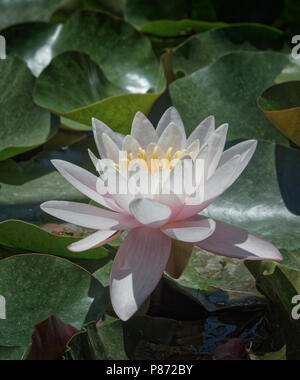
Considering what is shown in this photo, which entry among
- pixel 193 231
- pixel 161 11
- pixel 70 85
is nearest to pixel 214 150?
pixel 193 231

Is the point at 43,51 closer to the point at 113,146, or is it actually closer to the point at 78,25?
the point at 78,25

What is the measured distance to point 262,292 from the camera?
1.19 meters

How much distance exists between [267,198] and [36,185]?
2.27ft

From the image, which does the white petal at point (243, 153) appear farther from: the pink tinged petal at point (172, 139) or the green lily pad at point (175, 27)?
the green lily pad at point (175, 27)

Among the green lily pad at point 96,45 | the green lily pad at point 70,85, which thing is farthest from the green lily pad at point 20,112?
the green lily pad at point 96,45

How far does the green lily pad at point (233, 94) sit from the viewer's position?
1576mm

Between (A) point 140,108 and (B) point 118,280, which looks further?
(A) point 140,108

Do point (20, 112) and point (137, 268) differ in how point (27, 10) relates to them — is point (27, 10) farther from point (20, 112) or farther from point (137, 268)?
point (137, 268)

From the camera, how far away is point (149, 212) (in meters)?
0.99

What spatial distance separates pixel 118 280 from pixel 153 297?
0.22 meters

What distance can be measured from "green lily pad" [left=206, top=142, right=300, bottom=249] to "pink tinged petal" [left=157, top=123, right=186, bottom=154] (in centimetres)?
26

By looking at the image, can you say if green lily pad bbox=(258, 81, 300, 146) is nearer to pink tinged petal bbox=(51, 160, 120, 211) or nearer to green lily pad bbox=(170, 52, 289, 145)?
green lily pad bbox=(170, 52, 289, 145)

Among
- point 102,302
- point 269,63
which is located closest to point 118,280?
point 102,302

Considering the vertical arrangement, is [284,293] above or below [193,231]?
below
